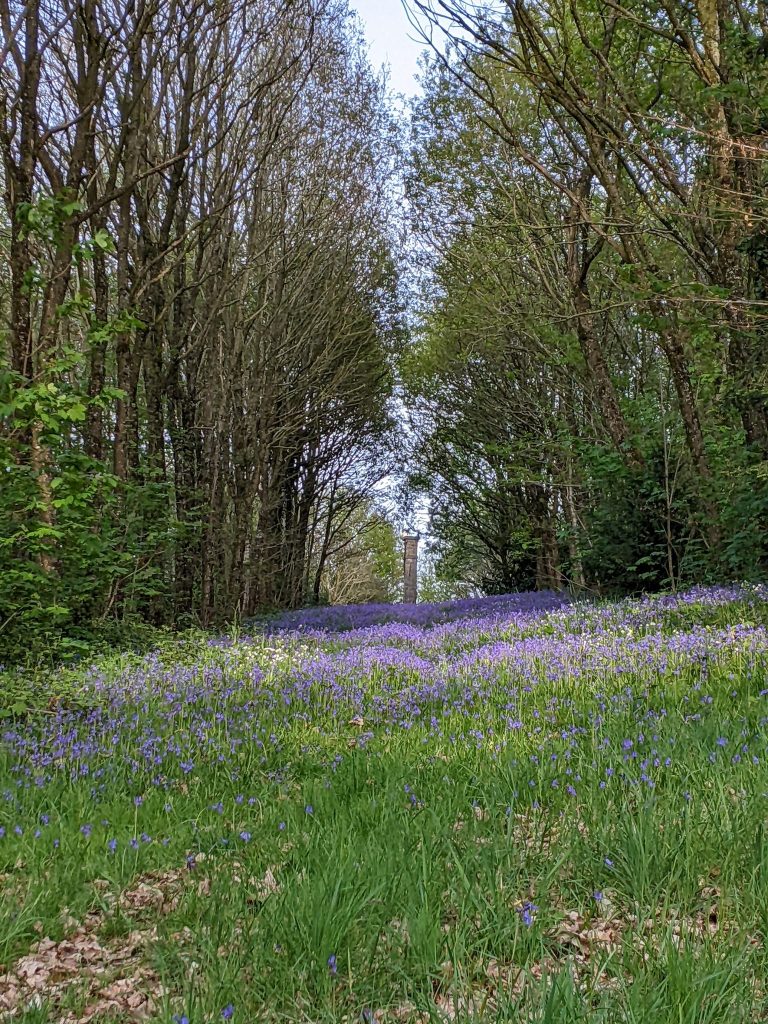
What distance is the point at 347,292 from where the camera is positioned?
58.7 feet

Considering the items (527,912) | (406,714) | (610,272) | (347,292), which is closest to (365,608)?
(347,292)

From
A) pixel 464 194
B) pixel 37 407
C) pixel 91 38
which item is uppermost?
pixel 464 194

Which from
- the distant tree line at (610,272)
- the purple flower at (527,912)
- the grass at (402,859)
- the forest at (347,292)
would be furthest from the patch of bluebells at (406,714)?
the distant tree line at (610,272)

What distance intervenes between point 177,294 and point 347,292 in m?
8.04

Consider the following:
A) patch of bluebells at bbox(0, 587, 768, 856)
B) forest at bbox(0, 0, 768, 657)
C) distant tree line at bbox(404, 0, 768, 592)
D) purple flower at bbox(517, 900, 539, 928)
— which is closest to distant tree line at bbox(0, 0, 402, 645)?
forest at bbox(0, 0, 768, 657)

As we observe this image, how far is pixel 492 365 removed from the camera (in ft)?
70.5

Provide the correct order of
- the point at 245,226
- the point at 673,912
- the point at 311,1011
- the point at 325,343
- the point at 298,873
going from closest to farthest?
the point at 311,1011, the point at 673,912, the point at 298,873, the point at 245,226, the point at 325,343

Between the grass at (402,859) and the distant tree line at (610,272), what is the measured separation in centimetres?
394

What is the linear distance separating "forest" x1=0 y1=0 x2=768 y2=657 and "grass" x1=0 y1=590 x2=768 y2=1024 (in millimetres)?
2740

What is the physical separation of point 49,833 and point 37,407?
3.07 metres

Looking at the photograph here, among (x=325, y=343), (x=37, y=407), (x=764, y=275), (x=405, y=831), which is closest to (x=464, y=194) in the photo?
(x=325, y=343)

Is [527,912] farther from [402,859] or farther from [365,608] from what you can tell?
[365,608]

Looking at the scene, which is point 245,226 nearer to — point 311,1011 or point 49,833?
point 49,833

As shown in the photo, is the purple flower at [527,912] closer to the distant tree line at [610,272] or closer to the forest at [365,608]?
the forest at [365,608]
